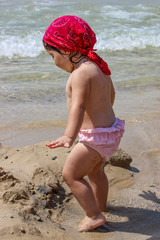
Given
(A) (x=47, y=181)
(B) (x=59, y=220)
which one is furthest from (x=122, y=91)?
(B) (x=59, y=220)

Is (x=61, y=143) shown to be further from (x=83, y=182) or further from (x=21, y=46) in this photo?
(x=21, y=46)

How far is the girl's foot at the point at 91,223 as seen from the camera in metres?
2.37

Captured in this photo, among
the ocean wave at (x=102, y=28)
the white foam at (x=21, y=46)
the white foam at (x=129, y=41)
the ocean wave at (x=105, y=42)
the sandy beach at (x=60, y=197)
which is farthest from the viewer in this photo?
the white foam at (x=129, y=41)

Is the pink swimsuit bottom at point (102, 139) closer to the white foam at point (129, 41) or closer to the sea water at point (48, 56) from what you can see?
the sea water at point (48, 56)

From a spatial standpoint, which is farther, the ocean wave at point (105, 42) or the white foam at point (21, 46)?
the ocean wave at point (105, 42)

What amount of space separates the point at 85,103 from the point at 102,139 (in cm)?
29

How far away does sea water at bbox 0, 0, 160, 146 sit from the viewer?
5.06 m

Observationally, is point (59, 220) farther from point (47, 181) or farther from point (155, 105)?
point (155, 105)

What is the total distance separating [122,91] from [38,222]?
4110 mm

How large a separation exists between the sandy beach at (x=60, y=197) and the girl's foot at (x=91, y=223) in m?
0.05

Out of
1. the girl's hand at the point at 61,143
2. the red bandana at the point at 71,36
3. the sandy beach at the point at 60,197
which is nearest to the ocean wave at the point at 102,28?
the sandy beach at the point at 60,197

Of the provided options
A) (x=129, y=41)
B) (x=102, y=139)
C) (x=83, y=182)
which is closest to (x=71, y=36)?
(x=102, y=139)

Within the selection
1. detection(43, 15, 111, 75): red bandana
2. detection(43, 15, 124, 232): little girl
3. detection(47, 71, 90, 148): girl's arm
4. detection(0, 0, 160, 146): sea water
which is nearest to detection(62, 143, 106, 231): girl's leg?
detection(43, 15, 124, 232): little girl

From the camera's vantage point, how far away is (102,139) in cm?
238
